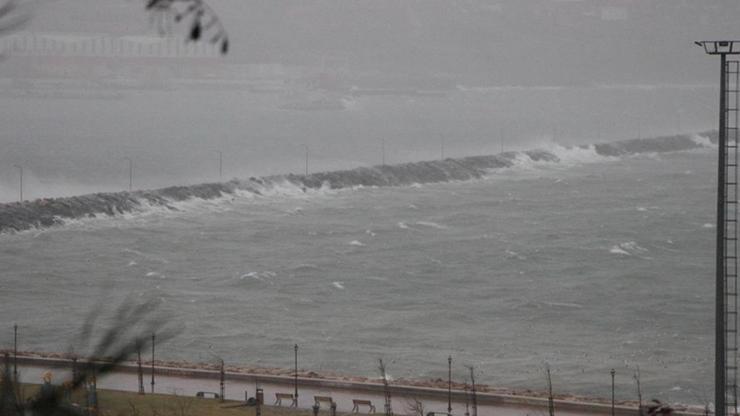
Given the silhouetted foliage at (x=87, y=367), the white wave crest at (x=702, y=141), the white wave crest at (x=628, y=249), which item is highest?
the white wave crest at (x=702, y=141)

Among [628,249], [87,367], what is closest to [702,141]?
[628,249]

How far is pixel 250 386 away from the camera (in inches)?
412

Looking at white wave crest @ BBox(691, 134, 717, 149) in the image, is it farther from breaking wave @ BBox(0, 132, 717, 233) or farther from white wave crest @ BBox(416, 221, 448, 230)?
white wave crest @ BBox(416, 221, 448, 230)

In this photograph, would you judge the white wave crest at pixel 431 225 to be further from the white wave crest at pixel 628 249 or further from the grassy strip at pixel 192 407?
the grassy strip at pixel 192 407

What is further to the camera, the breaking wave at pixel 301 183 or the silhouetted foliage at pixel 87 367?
the breaking wave at pixel 301 183

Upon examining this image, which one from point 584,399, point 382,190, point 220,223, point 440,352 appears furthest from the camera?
point 382,190

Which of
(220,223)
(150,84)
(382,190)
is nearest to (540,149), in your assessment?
(382,190)

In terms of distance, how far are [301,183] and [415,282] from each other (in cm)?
1484

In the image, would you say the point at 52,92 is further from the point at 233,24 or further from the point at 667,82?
the point at 667,82

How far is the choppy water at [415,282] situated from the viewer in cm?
1252

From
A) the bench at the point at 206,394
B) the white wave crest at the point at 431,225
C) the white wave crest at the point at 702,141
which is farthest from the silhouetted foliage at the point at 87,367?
the white wave crest at the point at 702,141

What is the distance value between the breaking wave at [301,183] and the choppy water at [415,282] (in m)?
0.72

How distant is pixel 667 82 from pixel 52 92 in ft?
135

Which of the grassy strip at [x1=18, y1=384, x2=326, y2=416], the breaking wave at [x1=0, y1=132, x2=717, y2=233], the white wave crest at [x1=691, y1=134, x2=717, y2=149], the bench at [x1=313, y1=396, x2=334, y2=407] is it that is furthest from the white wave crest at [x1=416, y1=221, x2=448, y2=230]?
the white wave crest at [x1=691, y1=134, x2=717, y2=149]
